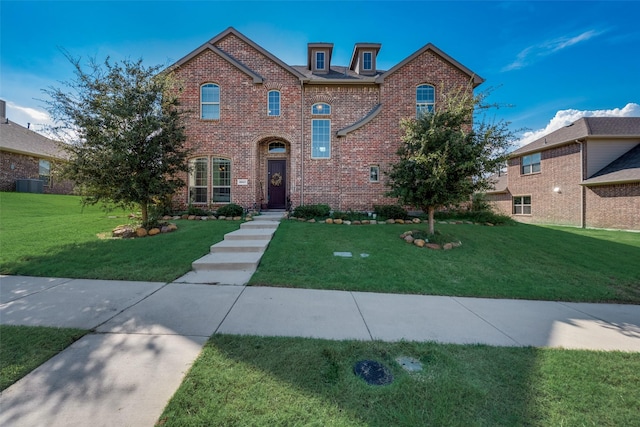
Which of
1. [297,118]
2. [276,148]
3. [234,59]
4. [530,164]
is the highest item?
[234,59]

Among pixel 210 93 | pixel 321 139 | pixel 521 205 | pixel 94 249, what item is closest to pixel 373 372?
pixel 94 249

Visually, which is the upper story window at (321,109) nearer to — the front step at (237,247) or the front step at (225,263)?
the front step at (237,247)

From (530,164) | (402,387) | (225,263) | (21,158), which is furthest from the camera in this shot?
(530,164)

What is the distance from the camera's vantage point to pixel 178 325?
9.77 ft

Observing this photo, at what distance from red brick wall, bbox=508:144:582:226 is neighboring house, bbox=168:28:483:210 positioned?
8877 millimetres

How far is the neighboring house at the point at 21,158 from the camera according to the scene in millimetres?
15875

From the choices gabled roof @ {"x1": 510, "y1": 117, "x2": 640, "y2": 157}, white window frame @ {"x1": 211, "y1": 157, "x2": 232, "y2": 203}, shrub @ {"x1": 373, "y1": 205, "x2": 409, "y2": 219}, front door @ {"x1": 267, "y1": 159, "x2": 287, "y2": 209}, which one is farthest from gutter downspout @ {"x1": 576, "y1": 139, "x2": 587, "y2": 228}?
white window frame @ {"x1": 211, "y1": 157, "x2": 232, "y2": 203}

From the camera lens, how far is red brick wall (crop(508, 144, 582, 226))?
1487 centimetres

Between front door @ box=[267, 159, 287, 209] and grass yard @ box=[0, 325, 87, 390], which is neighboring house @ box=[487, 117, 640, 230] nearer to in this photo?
front door @ box=[267, 159, 287, 209]

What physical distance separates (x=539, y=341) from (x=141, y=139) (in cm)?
942

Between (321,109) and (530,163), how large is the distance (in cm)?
1602

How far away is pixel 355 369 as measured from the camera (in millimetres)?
2270

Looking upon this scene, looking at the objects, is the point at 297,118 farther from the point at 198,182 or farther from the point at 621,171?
the point at 621,171

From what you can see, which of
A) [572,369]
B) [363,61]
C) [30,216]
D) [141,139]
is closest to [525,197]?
[363,61]
